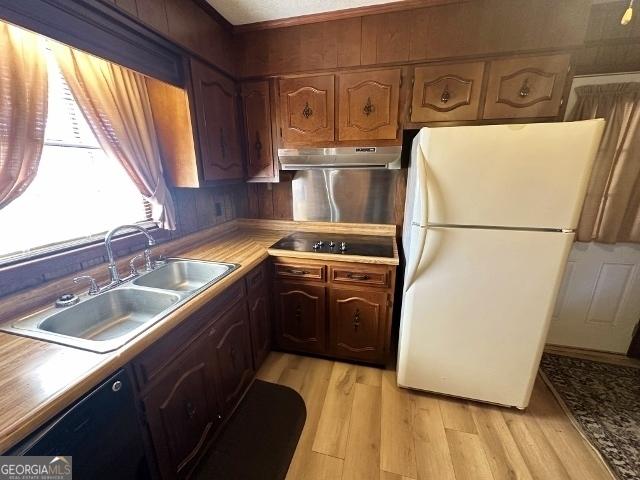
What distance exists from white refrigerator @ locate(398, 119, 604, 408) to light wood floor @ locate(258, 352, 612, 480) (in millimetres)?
157

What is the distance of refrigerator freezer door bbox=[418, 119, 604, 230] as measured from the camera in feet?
3.94

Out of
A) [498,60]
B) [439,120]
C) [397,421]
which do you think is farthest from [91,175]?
[498,60]

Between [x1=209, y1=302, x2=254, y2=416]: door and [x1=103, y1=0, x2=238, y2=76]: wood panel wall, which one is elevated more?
[x1=103, y1=0, x2=238, y2=76]: wood panel wall

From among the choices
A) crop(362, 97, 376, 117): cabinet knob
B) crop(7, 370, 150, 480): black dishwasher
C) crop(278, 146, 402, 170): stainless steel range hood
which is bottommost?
crop(7, 370, 150, 480): black dishwasher

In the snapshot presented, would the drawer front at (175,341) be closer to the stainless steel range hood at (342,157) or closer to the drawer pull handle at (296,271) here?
the drawer pull handle at (296,271)

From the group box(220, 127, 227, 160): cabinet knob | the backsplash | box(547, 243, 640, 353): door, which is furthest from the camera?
box(547, 243, 640, 353): door

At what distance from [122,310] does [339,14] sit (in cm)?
223

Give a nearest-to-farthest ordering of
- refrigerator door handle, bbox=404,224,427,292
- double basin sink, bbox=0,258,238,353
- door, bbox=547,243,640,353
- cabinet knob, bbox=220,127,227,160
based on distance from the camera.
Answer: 1. double basin sink, bbox=0,258,238,353
2. refrigerator door handle, bbox=404,224,427,292
3. cabinet knob, bbox=220,127,227,160
4. door, bbox=547,243,640,353

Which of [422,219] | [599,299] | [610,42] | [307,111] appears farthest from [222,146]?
[599,299]

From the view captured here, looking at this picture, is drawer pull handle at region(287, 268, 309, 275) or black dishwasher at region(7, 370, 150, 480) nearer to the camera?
black dishwasher at region(7, 370, 150, 480)

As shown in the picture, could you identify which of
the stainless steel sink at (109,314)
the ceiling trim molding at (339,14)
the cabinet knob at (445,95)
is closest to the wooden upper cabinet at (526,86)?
the cabinet knob at (445,95)

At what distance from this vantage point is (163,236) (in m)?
1.75

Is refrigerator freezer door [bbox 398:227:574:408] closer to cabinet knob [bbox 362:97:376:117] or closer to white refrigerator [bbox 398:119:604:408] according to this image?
white refrigerator [bbox 398:119:604:408]

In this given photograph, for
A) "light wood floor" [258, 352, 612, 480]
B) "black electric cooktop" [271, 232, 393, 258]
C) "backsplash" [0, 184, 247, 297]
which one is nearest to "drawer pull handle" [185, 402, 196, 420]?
"light wood floor" [258, 352, 612, 480]
